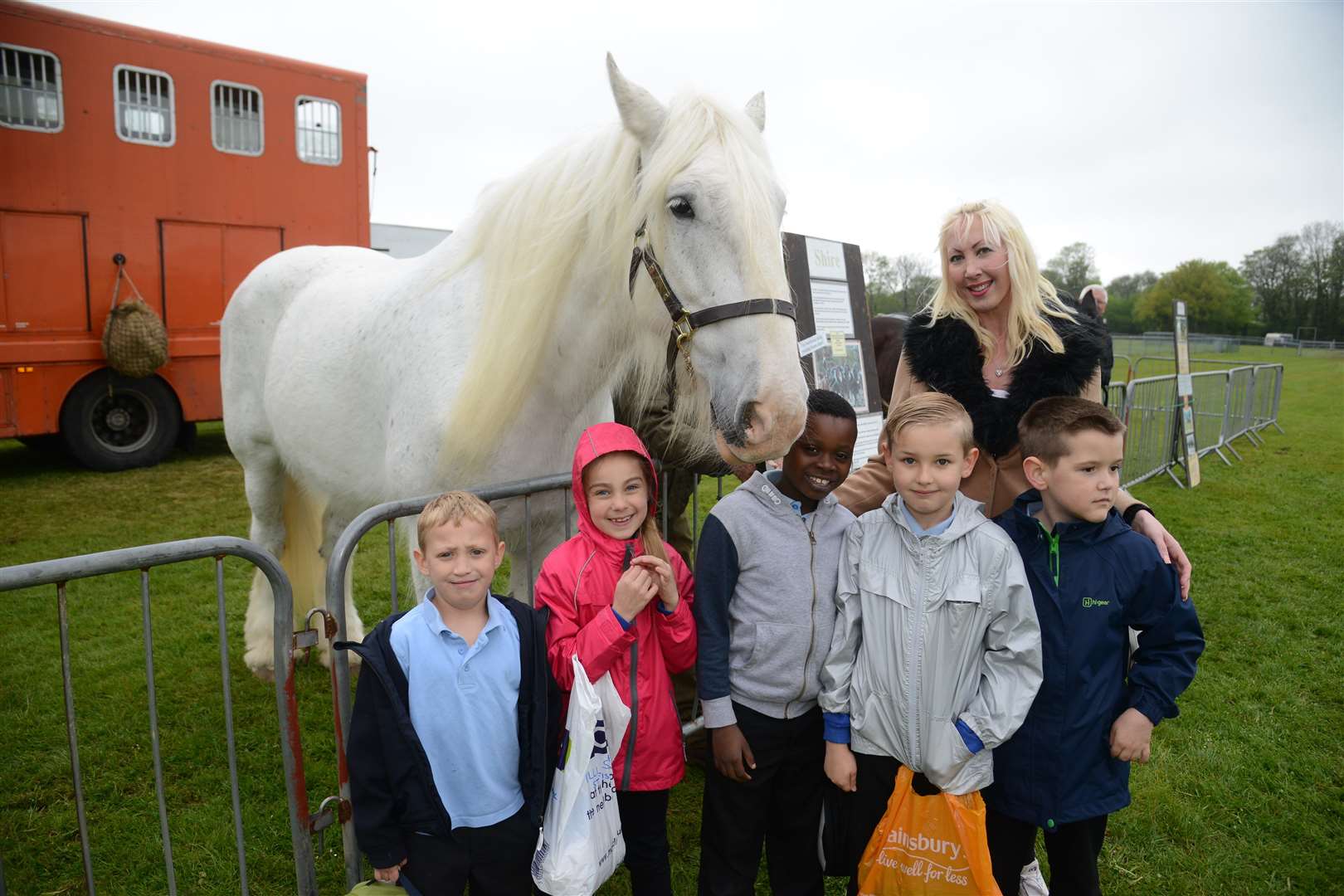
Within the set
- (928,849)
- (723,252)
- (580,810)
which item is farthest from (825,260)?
(580,810)

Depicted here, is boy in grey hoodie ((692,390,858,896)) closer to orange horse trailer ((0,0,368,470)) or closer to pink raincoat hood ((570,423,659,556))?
pink raincoat hood ((570,423,659,556))

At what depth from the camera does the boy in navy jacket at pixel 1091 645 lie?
5.51 ft

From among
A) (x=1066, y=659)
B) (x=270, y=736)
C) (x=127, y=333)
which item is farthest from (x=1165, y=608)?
(x=127, y=333)

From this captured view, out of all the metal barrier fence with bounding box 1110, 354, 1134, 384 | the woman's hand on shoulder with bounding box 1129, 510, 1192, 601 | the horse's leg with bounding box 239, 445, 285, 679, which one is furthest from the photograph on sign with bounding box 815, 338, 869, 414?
the metal barrier fence with bounding box 1110, 354, 1134, 384

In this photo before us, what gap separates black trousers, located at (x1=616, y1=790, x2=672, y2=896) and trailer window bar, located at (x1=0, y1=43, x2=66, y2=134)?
30.1ft

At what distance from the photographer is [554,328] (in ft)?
7.23

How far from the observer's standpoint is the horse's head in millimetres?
1646

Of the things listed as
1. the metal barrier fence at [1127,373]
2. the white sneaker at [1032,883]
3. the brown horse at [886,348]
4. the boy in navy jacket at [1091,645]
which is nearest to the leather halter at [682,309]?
the boy in navy jacket at [1091,645]

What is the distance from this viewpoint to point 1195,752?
320 centimetres

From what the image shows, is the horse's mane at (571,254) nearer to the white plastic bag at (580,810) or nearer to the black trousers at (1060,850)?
the white plastic bag at (580,810)

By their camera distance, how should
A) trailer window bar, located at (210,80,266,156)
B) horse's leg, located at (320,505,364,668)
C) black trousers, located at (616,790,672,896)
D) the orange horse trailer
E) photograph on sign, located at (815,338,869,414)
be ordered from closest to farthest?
black trousers, located at (616,790,672,896) → photograph on sign, located at (815,338,869,414) → horse's leg, located at (320,505,364,668) → the orange horse trailer → trailer window bar, located at (210,80,266,156)

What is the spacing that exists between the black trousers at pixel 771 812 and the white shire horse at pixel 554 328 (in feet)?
2.40

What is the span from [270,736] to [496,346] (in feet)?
7.67

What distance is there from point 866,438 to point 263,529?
122 inches
